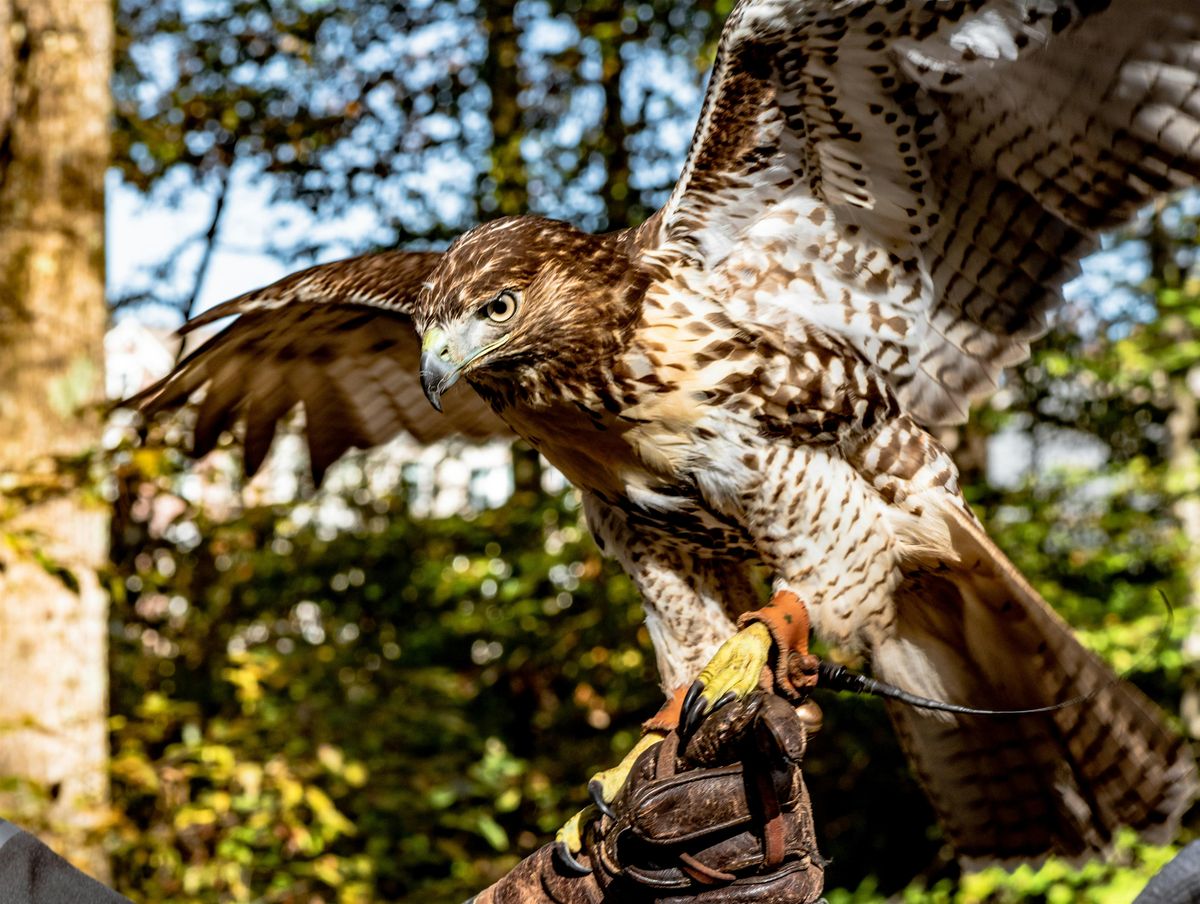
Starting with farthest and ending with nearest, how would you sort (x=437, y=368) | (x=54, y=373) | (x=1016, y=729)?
(x=54, y=373) → (x=1016, y=729) → (x=437, y=368)

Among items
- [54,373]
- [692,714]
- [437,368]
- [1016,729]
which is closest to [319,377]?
[437,368]

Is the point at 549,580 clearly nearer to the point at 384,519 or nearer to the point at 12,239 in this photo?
the point at 384,519

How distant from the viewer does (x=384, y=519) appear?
627cm

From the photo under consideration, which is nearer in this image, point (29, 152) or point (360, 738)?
point (29, 152)

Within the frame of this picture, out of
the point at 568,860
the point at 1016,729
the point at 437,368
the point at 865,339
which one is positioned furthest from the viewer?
the point at 1016,729

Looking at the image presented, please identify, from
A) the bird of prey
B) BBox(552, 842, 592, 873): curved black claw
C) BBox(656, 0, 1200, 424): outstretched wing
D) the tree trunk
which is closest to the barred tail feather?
the bird of prey

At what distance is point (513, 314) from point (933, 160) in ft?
2.96

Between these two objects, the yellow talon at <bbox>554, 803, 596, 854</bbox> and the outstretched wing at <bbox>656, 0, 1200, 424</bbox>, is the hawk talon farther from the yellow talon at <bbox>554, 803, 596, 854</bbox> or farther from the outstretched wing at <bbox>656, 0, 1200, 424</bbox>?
the outstretched wing at <bbox>656, 0, 1200, 424</bbox>

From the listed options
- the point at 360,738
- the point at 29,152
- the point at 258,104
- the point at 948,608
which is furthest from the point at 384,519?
the point at 948,608

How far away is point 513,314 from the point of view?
2.18m

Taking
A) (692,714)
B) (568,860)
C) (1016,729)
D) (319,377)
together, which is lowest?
(1016,729)

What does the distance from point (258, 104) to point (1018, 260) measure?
421 cm

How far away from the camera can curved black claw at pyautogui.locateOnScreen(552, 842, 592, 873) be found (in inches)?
79.7

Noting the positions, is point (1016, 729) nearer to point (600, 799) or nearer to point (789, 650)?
point (789, 650)
